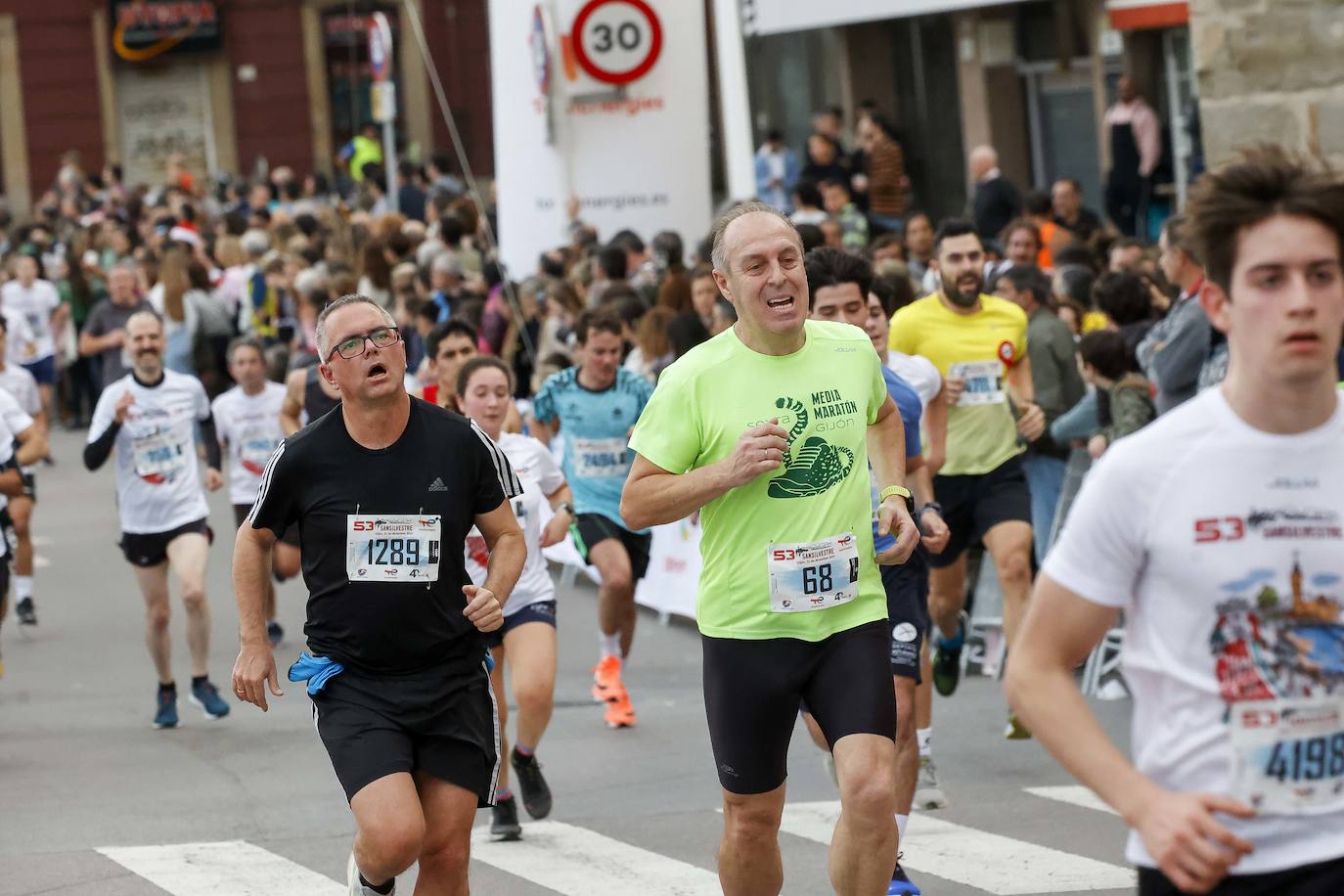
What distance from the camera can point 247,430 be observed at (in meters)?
13.3

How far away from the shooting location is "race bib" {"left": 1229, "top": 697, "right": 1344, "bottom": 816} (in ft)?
11.0

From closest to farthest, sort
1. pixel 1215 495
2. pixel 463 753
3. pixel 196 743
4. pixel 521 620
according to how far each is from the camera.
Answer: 1. pixel 1215 495
2. pixel 463 753
3. pixel 521 620
4. pixel 196 743

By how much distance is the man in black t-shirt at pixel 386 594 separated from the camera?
581 centimetres

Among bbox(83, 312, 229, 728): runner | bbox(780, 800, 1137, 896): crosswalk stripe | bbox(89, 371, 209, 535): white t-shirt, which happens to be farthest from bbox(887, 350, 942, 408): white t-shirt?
bbox(89, 371, 209, 535): white t-shirt

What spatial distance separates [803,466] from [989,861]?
245cm

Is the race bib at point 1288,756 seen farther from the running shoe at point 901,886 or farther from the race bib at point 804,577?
the running shoe at point 901,886

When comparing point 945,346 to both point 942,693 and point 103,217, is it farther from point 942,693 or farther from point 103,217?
point 103,217

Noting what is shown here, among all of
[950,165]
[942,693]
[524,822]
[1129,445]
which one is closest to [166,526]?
[524,822]

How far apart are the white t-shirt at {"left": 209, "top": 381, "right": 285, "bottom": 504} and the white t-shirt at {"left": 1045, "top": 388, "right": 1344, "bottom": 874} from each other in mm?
10182

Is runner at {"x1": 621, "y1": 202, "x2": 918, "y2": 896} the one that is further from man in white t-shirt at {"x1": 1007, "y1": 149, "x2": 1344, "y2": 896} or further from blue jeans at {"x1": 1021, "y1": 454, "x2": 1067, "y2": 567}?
blue jeans at {"x1": 1021, "y1": 454, "x2": 1067, "y2": 567}

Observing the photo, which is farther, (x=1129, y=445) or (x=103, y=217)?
(x=103, y=217)

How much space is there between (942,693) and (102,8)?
126 feet

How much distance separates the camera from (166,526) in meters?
11.1

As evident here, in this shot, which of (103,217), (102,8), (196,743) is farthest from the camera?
(102,8)
